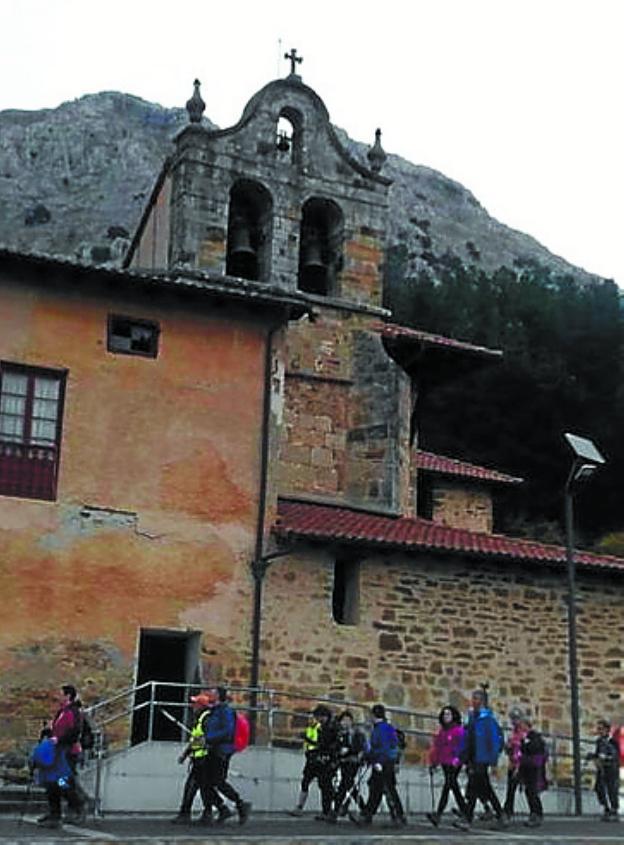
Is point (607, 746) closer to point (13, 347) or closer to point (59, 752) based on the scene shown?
point (59, 752)

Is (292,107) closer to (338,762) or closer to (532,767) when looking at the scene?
(532,767)

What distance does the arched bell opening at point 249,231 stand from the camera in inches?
947

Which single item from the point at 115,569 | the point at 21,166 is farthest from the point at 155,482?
the point at 21,166

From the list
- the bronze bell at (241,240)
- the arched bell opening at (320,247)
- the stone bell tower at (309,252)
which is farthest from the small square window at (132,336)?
the arched bell opening at (320,247)

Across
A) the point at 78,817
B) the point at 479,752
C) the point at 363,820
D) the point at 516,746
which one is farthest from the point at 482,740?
the point at 78,817

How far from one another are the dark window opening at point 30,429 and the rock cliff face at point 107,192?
213 feet

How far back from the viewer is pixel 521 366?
45.6 metres

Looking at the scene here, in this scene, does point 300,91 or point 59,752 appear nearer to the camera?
point 59,752

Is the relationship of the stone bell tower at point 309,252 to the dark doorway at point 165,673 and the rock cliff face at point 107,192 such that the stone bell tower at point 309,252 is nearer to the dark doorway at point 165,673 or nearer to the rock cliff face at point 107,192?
the dark doorway at point 165,673

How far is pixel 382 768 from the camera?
1407 cm

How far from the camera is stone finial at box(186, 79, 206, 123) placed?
24141mm

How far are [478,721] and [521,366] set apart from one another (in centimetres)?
3234

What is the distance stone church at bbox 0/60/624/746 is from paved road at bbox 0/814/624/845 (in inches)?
145

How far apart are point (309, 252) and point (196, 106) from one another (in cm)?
366
